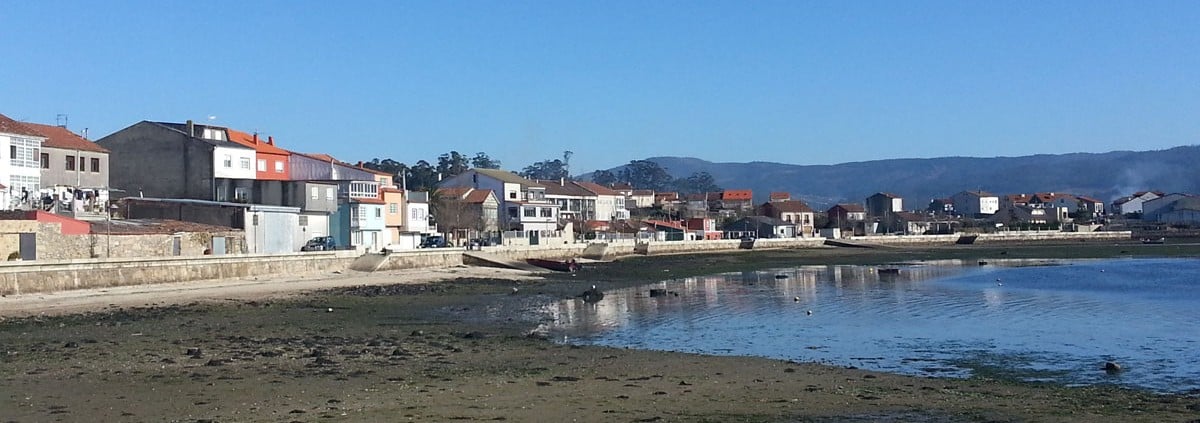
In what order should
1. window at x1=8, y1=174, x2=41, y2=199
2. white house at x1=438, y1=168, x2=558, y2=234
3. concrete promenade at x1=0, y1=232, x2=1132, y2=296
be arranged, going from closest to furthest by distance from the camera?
concrete promenade at x1=0, y1=232, x2=1132, y2=296 < window at x1=8, y1=174, x2=41, y2=199 < white house at x1=438, y1=168, x2=558, y2=234

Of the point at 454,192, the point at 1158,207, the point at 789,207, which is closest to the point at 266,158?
the point at 454,192

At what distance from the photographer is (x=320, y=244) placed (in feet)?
193

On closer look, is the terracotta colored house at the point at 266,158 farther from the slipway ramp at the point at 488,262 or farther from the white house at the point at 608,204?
the white house at the point at 608,204

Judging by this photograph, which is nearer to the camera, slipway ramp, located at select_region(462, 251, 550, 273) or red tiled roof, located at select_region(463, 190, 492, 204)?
slipway ramp, located at select_region(462, 251, 550, 273)

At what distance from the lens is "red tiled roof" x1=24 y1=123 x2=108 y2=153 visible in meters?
54.8

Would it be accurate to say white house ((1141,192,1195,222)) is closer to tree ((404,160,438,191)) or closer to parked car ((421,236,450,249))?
tree ((404,160,438,191))

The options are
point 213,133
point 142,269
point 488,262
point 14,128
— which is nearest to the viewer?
point 142,269

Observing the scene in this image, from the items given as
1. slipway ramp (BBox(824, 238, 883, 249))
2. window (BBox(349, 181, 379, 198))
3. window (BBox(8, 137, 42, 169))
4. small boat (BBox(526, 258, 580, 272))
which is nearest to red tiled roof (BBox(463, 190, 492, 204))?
window (BBox(349, 181, 379, 198))

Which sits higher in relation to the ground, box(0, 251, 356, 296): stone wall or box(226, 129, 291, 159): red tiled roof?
box(226, 129, 291, 159): red tiled roof

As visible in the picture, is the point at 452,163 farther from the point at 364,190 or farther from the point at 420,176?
the point at 364,190

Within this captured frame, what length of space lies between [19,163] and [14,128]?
1.66 meters

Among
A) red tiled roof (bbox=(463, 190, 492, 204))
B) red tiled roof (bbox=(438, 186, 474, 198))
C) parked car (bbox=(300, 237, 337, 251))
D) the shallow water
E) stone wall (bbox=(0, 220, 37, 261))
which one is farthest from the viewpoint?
red tiled roof (bbox=(438, 186, 474, 198))

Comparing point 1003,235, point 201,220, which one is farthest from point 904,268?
point 1003,235

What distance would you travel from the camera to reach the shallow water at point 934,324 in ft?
71.6
